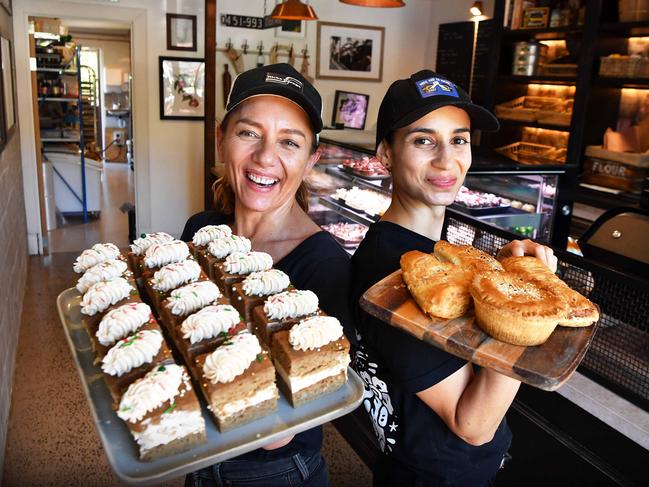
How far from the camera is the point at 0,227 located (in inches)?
138

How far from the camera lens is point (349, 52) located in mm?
7145

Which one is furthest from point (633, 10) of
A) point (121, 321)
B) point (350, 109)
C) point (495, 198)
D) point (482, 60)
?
point (121, 321)

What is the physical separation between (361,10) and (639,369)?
620 centimetres

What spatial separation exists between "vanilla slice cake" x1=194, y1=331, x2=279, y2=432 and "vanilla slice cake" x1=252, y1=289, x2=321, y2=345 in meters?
0.09

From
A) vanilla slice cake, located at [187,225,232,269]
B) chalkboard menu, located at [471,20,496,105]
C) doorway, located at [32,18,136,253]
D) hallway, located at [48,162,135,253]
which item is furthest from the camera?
doorway, located at [32,18,136,253]

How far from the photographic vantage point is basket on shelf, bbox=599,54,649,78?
4.70 m

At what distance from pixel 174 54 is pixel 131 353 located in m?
6.11

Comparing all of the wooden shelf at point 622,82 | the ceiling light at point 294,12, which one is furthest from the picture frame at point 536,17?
the ceiling light at point 294,12

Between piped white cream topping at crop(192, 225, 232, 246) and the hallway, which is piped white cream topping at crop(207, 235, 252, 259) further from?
the hallway

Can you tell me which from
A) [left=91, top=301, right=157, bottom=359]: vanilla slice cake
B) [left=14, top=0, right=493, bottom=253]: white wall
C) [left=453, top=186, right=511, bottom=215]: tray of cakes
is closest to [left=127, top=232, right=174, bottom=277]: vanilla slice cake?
[left=91, top=301, right=157, bottom=359]: vanilla slice cake

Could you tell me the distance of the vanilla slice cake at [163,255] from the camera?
59.6 inches

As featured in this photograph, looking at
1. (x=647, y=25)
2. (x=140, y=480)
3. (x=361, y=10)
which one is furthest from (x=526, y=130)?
(x=140, y=480)

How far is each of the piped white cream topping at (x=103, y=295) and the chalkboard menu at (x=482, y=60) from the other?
5.43 m

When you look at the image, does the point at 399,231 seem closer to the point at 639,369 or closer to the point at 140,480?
the point at 140,480
